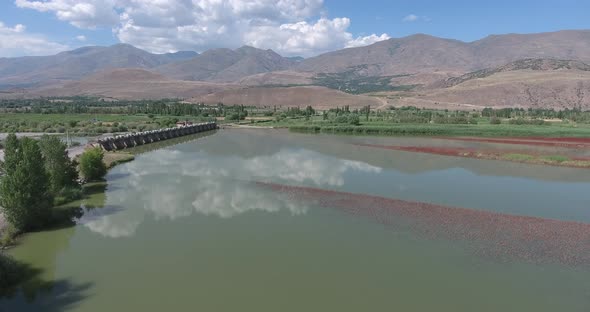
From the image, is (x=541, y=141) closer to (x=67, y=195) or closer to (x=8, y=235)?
(x=67, y=195)

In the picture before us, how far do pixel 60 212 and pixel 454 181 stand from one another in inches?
991

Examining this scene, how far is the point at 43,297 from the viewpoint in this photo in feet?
42.0

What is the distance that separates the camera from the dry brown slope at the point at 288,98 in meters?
151

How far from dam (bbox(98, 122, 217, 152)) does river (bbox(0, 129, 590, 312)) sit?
16.3 m

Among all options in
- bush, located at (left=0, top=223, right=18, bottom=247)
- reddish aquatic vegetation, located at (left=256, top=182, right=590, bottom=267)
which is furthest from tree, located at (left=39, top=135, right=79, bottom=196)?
reddish aquatic vegetation, located at (left=256, top=182, right=590, bottom=267)

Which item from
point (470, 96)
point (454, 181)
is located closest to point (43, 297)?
point (454, 181)

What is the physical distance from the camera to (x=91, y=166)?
1113 inches

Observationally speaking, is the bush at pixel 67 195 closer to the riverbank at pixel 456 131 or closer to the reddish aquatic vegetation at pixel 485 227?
the reddish aquatic vegetation at pixel 485 227

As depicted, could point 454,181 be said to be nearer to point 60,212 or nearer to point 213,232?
point 213,232

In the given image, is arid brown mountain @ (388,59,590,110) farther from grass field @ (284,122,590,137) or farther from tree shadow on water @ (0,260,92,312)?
tree shadow on water @ (0,260,92,312)

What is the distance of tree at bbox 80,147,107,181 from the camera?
91.8 ft

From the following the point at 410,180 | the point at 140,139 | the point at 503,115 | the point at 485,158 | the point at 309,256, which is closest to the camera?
the point at 309,256

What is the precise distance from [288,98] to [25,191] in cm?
14814

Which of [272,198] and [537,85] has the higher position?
[537,85]
